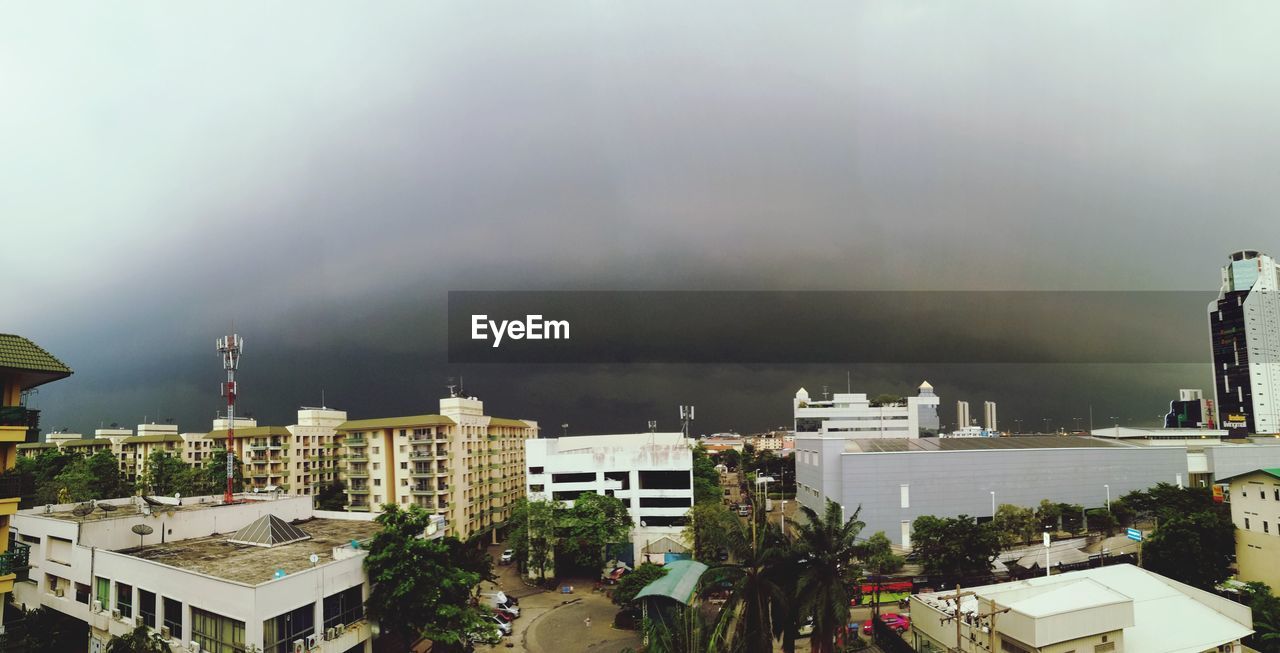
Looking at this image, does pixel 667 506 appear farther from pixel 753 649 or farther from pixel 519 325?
pixel 753 649

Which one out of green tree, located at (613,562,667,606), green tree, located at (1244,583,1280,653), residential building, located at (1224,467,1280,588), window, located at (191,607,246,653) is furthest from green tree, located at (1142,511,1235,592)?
window, located at (191,607,246,653)

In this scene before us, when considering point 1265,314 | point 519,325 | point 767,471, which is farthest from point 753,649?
point 1265,314

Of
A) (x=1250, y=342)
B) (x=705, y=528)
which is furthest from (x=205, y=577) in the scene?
(x=1250, y=342)

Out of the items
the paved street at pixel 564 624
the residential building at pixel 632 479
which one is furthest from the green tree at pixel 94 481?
the paved street at pixel 564 624

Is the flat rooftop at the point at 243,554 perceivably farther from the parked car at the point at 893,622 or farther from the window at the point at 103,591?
the parked car at the point at 893,622

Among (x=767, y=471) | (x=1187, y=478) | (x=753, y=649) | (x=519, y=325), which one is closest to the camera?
(x=753, y=649)
